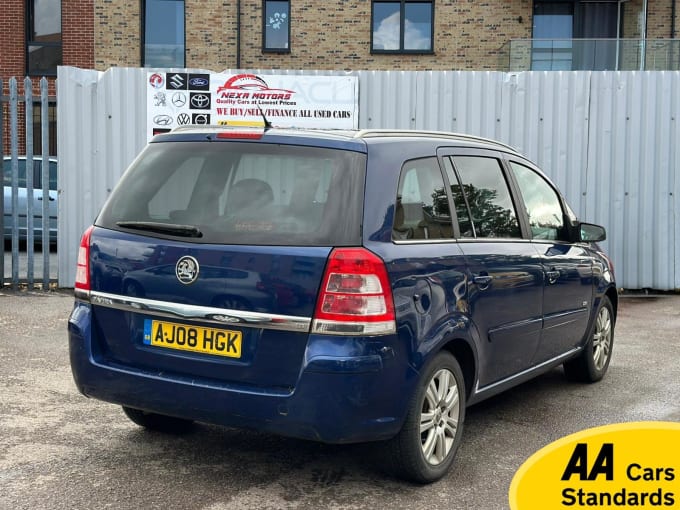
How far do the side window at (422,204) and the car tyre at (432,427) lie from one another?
627 mm

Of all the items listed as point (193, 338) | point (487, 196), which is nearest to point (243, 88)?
point (487, 196)

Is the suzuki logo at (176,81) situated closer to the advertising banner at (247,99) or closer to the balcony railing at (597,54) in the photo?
the advertising banner at (247,99)

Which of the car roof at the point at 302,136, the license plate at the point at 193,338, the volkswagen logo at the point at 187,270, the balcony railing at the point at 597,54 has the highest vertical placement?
the balcony railing at the point at 597,54

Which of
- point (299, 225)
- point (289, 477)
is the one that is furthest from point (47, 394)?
point (299, 225)

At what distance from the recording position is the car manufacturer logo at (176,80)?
11219 millimetres

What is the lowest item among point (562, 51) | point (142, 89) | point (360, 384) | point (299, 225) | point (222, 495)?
point (222, 495)

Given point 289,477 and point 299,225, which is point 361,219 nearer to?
point 299,225

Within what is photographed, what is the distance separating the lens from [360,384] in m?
4.02

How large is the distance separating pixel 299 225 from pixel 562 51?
19.2 metres

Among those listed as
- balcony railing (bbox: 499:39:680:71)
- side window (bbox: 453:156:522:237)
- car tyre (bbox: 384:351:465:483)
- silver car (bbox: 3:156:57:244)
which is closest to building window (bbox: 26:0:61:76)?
silver car (bbox: 3:156:57:244)

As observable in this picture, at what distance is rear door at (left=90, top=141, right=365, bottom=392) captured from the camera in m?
4.07

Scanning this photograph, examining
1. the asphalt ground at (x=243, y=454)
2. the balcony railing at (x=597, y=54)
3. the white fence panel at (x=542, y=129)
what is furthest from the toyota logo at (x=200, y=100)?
the balcony railing at (x=597, y=54)

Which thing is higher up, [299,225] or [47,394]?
[299,225]

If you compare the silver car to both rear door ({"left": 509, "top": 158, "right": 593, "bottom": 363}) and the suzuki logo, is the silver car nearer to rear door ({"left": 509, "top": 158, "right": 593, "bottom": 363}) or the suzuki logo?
the suzuki logo
